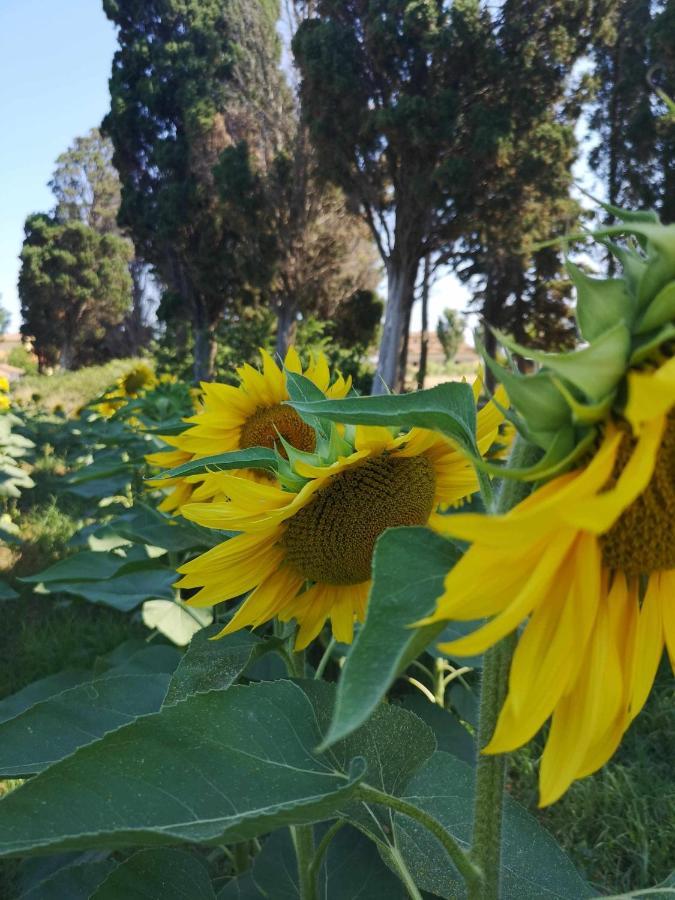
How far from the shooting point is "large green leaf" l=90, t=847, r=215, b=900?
2.15 ft

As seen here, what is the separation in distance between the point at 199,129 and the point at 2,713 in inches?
635

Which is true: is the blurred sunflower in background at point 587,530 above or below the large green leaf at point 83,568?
above

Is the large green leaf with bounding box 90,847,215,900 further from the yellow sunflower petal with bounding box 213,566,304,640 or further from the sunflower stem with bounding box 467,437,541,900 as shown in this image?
the sunflower stem with bounding box 467,437,541,900

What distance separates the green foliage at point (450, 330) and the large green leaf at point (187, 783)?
3058 cm

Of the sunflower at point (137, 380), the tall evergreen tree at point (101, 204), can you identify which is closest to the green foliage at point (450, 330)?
the tall evergreen tree at point (101, 204)

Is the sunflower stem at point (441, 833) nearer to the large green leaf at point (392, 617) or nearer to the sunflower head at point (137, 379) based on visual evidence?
the large green leaf at point (392, 617)

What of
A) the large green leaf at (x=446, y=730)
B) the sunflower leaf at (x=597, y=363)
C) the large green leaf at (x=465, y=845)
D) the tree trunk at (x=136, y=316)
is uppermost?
the tree trunk at (x=136, y=316)

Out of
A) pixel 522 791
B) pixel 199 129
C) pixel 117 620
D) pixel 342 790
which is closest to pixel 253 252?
pixel 199 129

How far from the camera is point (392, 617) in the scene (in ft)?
1.17

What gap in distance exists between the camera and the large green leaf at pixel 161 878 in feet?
2.15

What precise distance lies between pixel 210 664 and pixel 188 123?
16.5 metres

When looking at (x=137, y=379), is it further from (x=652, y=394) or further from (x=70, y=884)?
(x=652, y=394)

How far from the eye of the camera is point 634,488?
0.31 metres

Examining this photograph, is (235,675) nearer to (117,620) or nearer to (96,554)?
(96,554)
